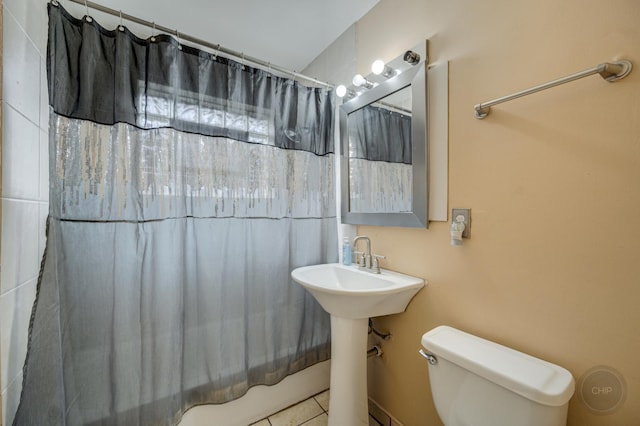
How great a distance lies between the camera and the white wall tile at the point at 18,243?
0.75 meters

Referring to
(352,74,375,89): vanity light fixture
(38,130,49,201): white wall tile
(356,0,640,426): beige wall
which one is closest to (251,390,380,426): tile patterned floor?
(356,0,640,426): beige wall

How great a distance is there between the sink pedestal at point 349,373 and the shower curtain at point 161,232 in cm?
39

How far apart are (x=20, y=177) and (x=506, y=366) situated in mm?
1693

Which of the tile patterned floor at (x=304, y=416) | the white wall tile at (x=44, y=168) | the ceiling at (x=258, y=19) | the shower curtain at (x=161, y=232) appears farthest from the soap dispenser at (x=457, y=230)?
the white wall tile at (x=44, y=168)

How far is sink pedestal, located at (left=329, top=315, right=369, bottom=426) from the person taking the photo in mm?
1336

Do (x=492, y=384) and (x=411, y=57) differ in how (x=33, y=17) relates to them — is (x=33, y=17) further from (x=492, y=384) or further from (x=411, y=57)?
(x=492, y=384)

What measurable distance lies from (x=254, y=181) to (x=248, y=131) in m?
0.29

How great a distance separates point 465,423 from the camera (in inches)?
35.6

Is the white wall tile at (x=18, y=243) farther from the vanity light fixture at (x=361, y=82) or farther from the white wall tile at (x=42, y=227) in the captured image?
the vanity light fixture at (x=361, y=82)

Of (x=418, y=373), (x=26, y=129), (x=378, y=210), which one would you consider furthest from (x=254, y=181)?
(x=418, y=373)

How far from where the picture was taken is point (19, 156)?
83cm

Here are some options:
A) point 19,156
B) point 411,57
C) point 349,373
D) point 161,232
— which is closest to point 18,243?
point 19,156

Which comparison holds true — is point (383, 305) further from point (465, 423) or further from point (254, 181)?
point (254, 181)

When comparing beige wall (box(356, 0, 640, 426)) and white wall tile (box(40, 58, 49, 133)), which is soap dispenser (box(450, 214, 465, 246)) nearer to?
beige wall (box(356, 0, 640, 426))
